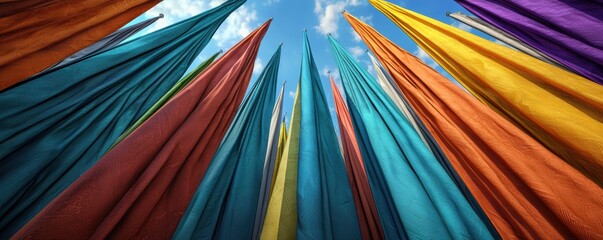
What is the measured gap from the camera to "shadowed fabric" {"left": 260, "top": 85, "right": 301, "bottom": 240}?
5.77 ft

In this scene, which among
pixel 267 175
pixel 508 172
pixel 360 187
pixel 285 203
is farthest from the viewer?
pixel 267 175

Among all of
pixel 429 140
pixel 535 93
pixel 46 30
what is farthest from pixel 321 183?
pixel 46 30

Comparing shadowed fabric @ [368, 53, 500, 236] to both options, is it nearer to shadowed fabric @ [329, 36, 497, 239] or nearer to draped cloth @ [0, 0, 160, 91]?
shadowed fabric @ [329, 36, 497, 239]

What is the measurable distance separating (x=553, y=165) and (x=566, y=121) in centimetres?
30

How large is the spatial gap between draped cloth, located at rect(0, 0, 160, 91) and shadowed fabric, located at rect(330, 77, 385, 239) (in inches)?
108

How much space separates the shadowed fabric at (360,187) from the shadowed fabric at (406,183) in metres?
0.31

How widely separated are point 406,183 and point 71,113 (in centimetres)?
279

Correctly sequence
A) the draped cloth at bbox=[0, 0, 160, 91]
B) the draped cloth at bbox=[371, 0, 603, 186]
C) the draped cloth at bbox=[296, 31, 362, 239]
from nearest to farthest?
the draped cloth at bbox=[371, 0, 603, 186], the draped cloth at bbox=[0, 0, 160, 91], the draped cloth at bbox=[296, 31, 362, 239]

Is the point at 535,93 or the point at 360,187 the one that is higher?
the point at 535,93

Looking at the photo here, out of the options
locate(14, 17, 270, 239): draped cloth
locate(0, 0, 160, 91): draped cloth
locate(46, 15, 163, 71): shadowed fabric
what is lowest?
locate(14, 17, 270, 239): draped cloth

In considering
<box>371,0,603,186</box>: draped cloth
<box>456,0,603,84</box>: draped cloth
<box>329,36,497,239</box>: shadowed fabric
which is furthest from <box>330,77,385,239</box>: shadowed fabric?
<box>456,0,603,84</box>: draped cloth

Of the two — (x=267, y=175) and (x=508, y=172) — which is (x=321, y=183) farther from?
(x=508, y=172)

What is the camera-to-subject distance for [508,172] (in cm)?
165

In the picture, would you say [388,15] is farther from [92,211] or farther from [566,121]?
[92,211]
